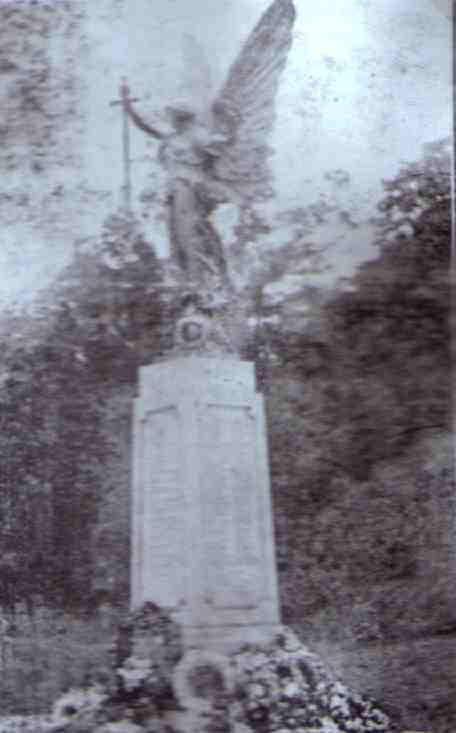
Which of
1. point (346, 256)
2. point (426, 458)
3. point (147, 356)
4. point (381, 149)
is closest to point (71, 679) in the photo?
point (147, 356)

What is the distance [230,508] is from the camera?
14.9 feet

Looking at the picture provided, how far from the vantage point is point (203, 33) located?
4.97m

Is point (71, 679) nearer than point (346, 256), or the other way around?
point (71, 679)

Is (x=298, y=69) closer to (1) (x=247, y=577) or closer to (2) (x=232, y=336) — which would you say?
(2) (x=232, y=336)

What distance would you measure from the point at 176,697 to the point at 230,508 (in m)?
0.79

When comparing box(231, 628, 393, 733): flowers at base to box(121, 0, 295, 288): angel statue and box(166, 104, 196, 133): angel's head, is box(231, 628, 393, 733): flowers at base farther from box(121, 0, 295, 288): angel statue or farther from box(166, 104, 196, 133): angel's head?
box(166, 104, 196, 133): angel's head

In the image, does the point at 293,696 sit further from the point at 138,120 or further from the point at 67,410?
the point at 138,120

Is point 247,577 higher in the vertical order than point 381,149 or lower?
lower

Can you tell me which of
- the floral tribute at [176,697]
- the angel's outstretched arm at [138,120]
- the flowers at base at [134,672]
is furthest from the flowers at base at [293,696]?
the angel's outstretched arm at [138,120]

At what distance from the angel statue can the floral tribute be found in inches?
61.9

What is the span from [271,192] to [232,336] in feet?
2.27

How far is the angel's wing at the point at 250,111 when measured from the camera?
4.93 m

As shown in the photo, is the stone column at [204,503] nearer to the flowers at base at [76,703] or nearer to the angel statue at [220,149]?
the flowers at base at [76,703]

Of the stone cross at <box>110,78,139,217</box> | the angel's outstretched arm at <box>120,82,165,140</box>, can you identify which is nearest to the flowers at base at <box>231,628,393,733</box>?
the stone cross at <box>110,78,139,217</box>
